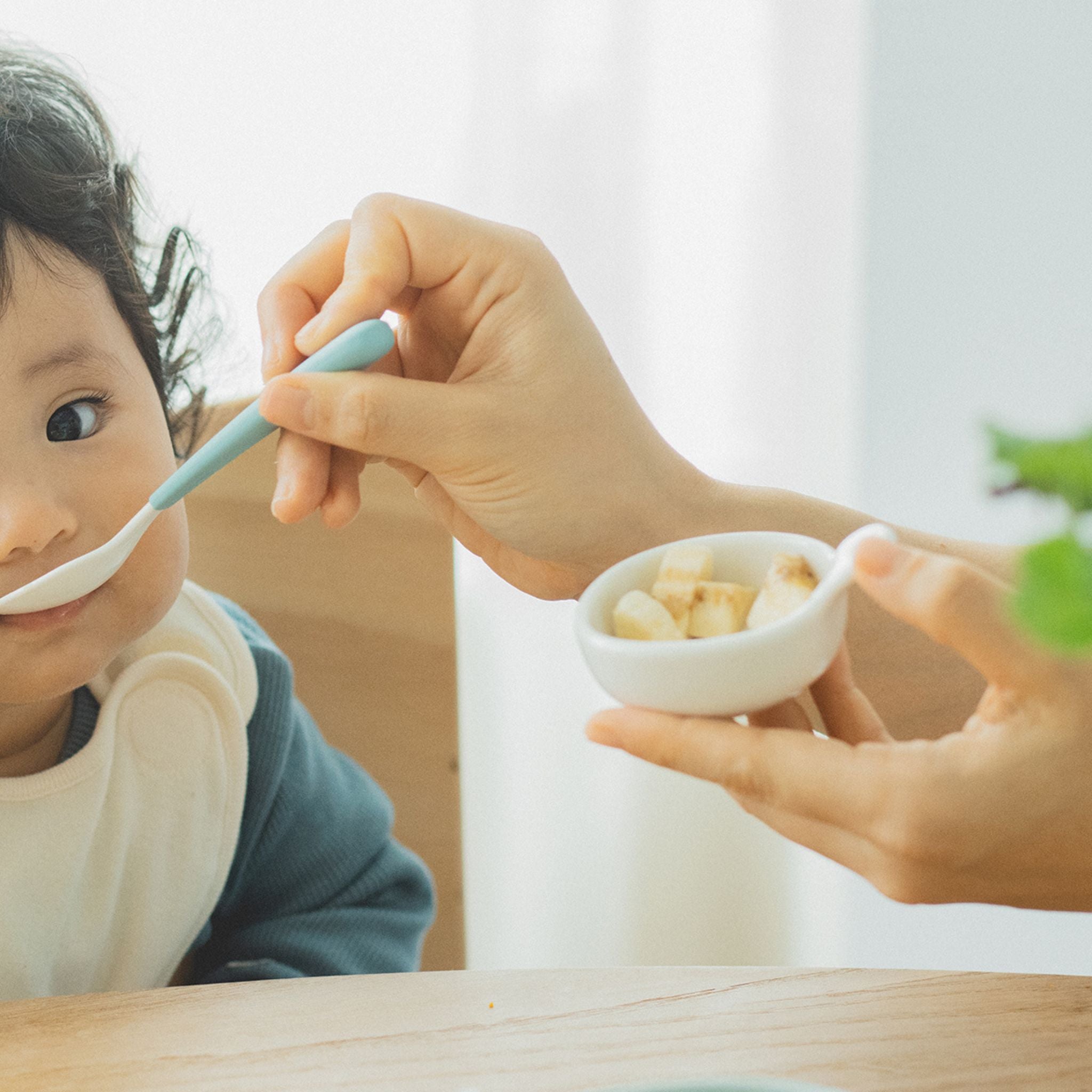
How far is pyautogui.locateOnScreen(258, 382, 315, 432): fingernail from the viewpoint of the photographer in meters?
0.74

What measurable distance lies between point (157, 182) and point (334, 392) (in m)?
0.70

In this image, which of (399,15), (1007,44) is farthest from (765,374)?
(399,15)

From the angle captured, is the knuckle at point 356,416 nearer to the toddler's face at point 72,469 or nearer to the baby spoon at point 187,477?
the baby spoon at point 187,477

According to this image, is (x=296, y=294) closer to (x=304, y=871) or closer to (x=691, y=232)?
(x=304, y=871)

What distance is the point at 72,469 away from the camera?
83 cm

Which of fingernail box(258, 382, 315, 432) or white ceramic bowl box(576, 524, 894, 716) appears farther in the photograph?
fingernail box(258, 382, 315, 432)

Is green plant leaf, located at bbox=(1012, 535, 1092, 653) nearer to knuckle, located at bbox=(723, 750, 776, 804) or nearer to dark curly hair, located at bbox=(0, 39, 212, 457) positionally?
knuckle, located at bbox=(723, 750, 776, 804)

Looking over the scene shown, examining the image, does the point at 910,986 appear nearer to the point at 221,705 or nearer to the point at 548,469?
the point at 548,469

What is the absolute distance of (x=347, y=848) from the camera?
1.08m

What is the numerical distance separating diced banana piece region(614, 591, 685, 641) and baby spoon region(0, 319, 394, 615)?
11.4 inches

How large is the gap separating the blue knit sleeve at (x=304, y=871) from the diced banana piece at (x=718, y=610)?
0.60 meters

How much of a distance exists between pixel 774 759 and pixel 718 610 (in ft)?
0.24

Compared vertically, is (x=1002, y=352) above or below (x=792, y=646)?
below

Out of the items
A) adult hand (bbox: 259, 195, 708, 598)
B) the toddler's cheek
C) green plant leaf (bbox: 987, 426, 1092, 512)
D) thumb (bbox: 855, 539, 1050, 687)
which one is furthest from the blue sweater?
green plant leaf (bbox: 987, 426, 1092, 512)
